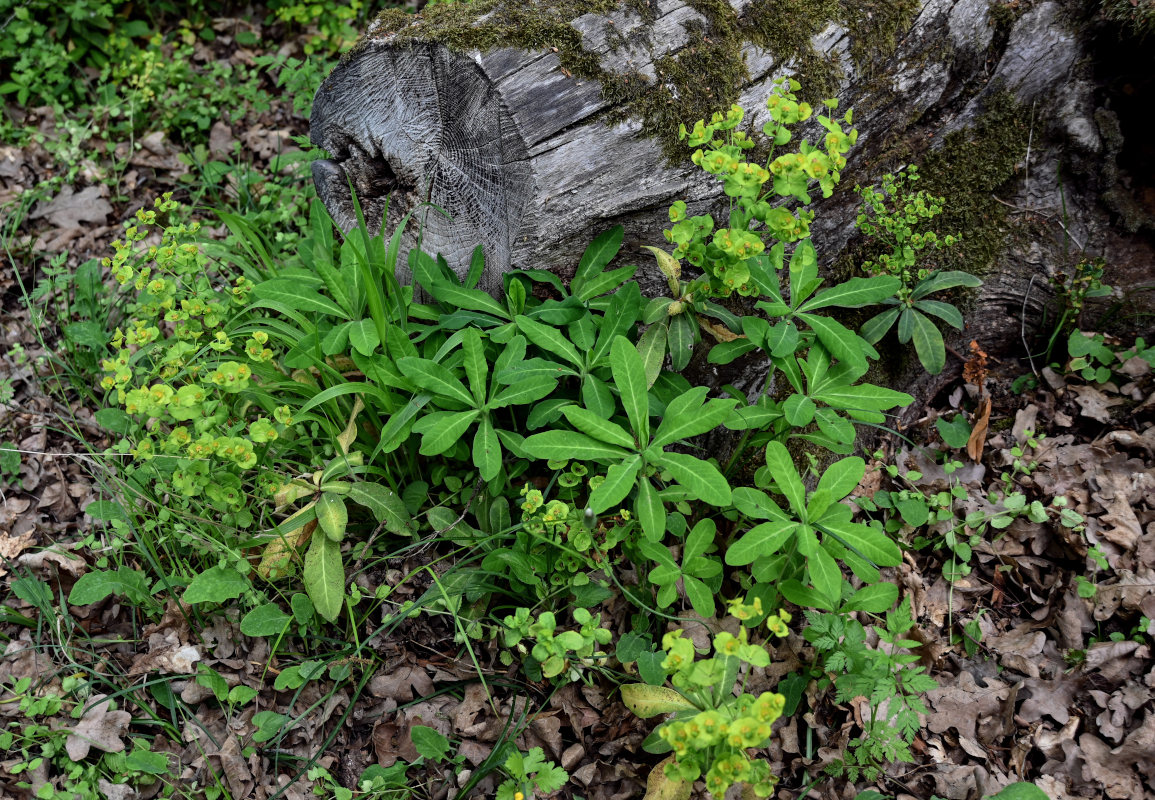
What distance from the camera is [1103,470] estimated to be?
279 cm

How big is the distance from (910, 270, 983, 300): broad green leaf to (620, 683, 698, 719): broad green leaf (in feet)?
5.55

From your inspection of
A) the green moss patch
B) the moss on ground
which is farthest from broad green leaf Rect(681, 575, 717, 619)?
the moss on ground

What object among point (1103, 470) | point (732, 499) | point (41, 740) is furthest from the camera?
point (1103, 470)

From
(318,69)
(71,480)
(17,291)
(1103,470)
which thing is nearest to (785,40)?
(1103,470)

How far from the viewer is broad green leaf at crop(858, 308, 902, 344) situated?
2.79 meters

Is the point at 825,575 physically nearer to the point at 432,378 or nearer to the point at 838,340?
the point at 838,340

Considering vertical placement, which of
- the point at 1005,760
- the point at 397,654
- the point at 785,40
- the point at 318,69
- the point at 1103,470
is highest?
the point at 318,69

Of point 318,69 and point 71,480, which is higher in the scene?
point 318,69

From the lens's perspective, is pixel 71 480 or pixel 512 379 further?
pixel 71 480

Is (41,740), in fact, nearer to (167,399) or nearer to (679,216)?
(167,399)

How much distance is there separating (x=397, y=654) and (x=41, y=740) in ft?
3.71

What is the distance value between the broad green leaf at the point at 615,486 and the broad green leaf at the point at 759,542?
334 mm

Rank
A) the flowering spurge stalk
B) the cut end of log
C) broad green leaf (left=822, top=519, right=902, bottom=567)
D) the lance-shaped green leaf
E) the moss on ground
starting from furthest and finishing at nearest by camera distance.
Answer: the moss on ground → the cut end of log → the lance-shaped green leaf → broad green leaf (left=822, top=519, right=902, bottom=567) → the flowering spurge stalk

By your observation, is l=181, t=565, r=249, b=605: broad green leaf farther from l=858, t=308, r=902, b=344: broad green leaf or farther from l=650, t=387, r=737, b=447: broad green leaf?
l=858, t=308, r=902, b=344: broad green leaf
